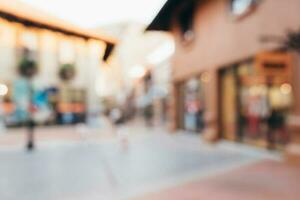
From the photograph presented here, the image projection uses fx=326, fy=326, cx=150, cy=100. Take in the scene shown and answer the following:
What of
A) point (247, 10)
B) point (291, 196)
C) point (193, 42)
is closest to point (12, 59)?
point (193, 42)

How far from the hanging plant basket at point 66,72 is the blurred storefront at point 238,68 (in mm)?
12258

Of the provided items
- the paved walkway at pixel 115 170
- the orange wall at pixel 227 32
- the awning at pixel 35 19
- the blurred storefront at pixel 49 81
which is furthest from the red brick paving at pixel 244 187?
the blurred storefront at pixel 49 81

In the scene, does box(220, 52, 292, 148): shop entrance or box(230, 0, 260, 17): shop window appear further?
box(230, 0, 260, 17): shop window

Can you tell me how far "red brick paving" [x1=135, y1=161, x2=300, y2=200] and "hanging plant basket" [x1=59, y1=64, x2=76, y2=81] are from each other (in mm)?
21482

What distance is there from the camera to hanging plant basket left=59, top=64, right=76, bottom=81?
27094 mm

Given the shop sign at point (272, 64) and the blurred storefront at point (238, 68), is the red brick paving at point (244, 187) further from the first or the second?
the shop sign at point (272, 64)

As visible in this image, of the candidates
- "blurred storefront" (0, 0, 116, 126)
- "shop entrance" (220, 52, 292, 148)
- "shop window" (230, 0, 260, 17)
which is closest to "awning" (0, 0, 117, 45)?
"shop entrance" (220, 52, 292, 148)

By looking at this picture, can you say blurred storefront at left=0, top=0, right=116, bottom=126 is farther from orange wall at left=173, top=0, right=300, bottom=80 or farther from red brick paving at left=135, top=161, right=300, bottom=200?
red brick paving at left=135, top=161, right=300, bottom=200

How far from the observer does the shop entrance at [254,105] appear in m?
10.7

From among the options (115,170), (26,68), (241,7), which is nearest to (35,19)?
(115,170)

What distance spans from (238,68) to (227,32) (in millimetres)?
1503

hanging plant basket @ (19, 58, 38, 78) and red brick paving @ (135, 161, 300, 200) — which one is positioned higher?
hanging plant basket @ (19, 58, 38, 78)

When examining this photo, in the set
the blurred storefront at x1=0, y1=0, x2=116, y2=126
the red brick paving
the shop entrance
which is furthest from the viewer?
the blurred storefront at x1=0, y1=0, x2=116, y2=126

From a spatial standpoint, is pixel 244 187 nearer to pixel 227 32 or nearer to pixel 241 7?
pixel 241 7
